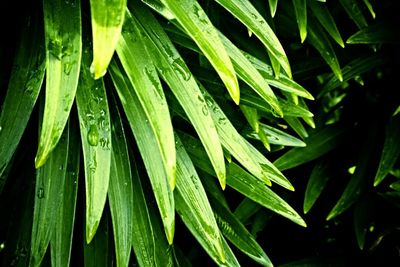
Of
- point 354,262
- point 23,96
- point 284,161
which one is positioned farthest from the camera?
point 354,262

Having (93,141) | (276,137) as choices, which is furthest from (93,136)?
(276,137)

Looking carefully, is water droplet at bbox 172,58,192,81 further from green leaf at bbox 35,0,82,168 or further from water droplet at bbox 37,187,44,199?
water droplet at bbox 37,187,44,199

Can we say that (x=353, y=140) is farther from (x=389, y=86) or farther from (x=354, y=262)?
(x=354, y=262)

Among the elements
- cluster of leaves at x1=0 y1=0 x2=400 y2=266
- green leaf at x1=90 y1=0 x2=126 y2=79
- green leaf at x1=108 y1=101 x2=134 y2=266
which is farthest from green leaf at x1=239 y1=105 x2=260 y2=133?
green leaf at x1=90 y1=0 x2=126 y2=79

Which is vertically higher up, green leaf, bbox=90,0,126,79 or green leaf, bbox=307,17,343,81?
green leaf, bbox=90,0,126,79

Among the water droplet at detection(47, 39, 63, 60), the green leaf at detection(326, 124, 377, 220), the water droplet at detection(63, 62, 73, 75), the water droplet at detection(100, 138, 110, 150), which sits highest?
the water droplet at detection(47, 39, 63, 60)

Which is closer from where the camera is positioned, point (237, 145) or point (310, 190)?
point (237, 145)

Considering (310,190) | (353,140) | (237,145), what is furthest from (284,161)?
(237,145)
